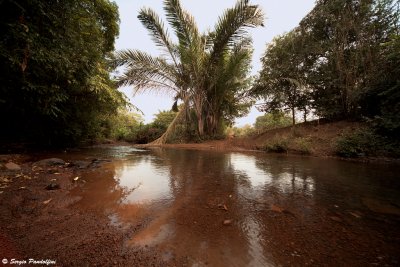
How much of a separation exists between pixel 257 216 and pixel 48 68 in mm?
4115

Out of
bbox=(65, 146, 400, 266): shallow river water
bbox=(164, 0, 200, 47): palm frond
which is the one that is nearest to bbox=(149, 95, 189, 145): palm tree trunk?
bbox=(164, 0, 200, 47): palm frond

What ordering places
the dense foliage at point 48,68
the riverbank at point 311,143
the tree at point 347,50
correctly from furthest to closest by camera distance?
1. the tree at point 347,50
2. the riverbank at point 311,143
3. the dense foliage at point 48,68

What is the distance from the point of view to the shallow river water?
118 cm

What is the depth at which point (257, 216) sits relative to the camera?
1.73 meters

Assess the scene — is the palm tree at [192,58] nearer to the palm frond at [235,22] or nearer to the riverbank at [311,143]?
the palm frond at [235,22]

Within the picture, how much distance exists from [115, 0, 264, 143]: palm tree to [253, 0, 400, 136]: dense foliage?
2104 millimetres

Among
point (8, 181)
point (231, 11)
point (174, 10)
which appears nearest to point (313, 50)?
point (231, 11)

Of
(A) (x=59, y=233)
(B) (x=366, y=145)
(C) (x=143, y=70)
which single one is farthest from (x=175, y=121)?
(A) (x=59, y=233)

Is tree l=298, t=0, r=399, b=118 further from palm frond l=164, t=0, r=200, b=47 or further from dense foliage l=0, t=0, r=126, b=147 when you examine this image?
dense foliage l=0, t=0, r=126, b=147

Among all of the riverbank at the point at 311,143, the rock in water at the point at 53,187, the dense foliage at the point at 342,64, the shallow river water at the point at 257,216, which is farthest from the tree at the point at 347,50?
the rock in water at the point at 53,187

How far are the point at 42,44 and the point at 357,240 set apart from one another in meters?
4.41

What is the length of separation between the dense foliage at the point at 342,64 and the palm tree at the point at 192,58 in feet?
6.90

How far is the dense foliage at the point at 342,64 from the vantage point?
575 centimetres

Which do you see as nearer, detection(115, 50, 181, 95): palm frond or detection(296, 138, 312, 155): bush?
detection(296, 138, 312, 155): bush
